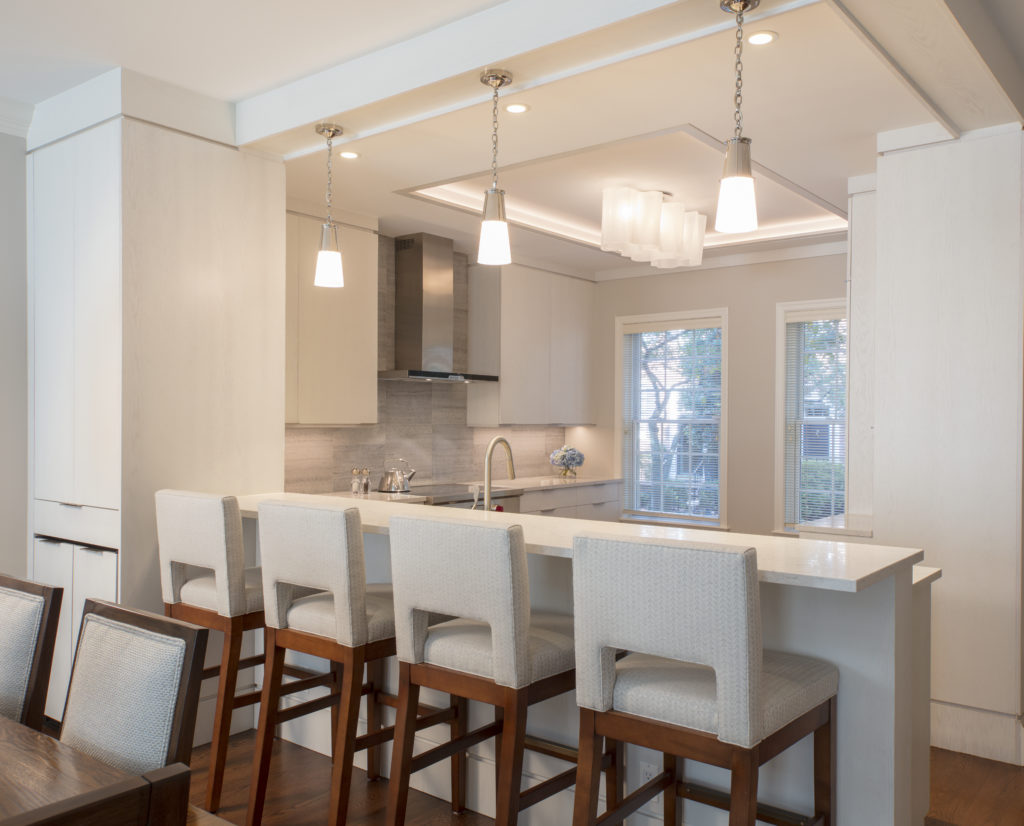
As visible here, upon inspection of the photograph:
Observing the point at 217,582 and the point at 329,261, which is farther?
the point at 329,261

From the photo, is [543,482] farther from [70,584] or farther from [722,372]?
[70,584]

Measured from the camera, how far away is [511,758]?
6.42 feet

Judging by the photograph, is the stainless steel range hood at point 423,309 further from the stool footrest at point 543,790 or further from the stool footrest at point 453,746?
the stool footrest at point 543,790

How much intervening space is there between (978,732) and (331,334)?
3.53m

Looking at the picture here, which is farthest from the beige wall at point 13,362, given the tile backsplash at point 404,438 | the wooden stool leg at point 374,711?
the wooden stool leg at point 374,711

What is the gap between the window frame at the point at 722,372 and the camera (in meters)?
6.02

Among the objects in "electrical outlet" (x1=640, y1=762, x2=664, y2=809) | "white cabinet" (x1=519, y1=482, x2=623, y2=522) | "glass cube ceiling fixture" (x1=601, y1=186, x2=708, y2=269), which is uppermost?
"glass cube ceiling fixture" (x1=601, y1=186, x2=708, y2=269)

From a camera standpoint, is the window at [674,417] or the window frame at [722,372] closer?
the window frame at [722,372]

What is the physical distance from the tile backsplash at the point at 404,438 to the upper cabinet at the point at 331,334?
0.29 metres

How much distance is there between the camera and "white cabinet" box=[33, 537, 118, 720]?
3.11m

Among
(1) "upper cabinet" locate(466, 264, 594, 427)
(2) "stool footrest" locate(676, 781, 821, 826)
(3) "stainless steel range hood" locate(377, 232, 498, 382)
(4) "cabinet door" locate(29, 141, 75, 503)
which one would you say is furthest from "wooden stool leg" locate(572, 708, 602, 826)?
(1) "upper cabinet" locate(466, 264, 594, 427)

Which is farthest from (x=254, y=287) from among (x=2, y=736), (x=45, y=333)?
(x=2, y=736)

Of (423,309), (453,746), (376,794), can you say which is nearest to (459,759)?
(376,794)

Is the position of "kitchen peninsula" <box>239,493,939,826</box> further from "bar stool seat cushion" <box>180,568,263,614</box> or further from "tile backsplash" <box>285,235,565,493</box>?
"tile backsplash" <box>285,235,565,493</box>
